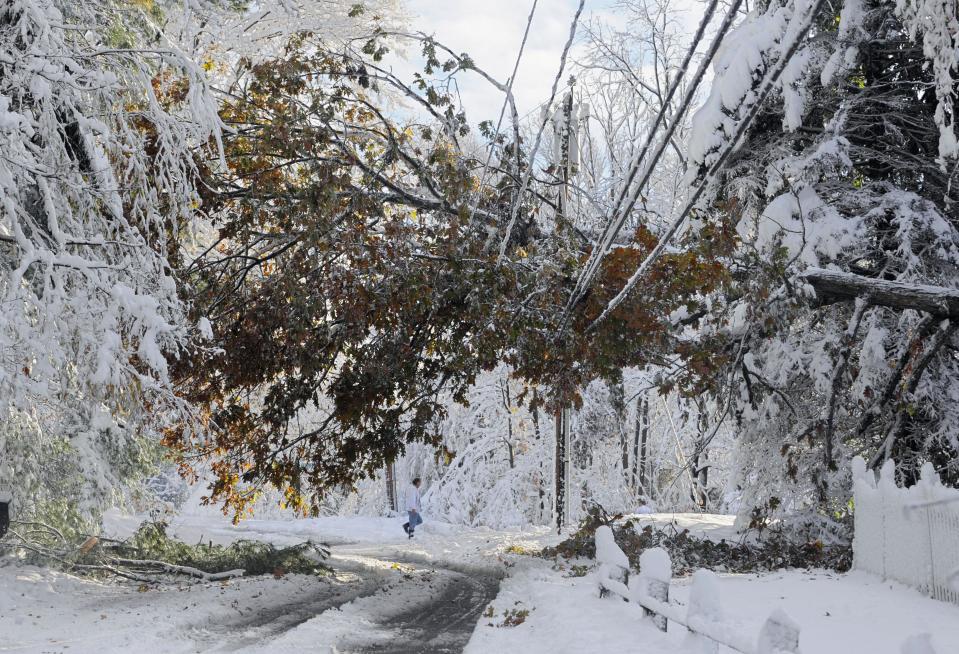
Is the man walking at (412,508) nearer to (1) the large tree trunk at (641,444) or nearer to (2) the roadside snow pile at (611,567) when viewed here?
(1) the large tree trunk at (641,444)

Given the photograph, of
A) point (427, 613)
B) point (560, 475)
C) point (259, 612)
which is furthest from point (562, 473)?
point (259, 612)

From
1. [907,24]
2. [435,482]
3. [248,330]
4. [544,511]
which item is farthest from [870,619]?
[435,482]

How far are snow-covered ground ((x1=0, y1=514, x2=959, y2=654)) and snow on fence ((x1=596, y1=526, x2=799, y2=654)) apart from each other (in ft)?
0.79

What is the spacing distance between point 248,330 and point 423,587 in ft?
15.5

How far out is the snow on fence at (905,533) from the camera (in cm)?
874

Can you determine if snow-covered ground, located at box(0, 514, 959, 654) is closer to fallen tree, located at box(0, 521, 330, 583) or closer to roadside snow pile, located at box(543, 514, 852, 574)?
fallen tree, located at box(0, 521, 330, 583)

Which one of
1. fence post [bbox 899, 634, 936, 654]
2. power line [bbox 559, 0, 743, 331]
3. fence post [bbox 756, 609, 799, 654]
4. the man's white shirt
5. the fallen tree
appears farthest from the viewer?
the man's white shirt

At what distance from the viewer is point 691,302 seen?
35.8 feet

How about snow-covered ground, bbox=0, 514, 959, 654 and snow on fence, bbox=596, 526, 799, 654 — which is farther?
snow-covered ground, bbox=0, 514, 959, 654

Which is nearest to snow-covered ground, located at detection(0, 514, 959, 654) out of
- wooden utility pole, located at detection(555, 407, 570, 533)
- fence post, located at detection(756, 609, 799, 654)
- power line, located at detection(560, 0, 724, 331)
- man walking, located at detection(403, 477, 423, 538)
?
fence post, located at detection(756, 609, 799, 654)

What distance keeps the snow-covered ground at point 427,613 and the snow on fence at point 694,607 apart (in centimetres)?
24

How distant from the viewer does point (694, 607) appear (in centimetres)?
620

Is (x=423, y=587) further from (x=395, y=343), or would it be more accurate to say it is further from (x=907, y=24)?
(x=907, y=24)

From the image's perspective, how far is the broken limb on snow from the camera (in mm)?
9758
